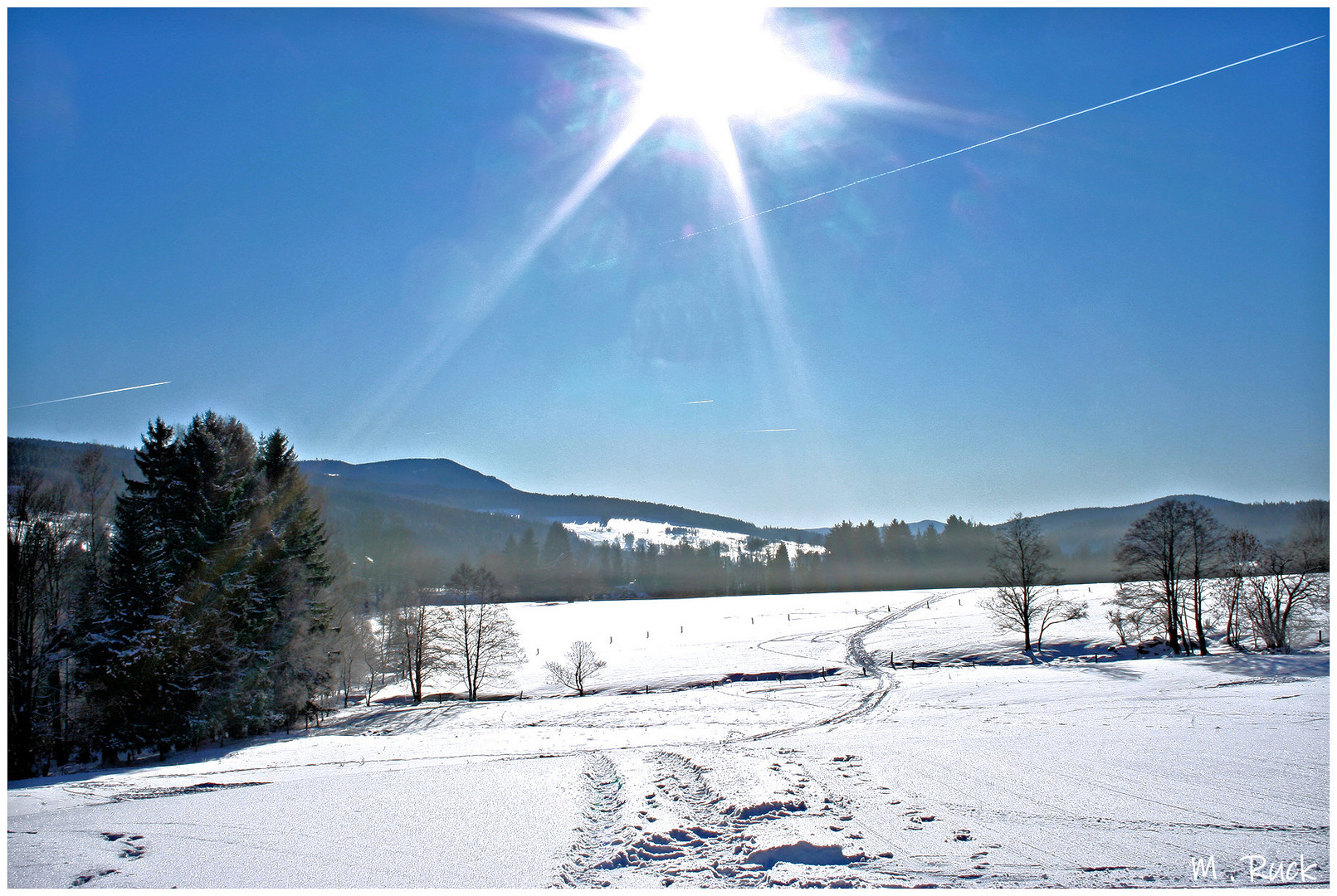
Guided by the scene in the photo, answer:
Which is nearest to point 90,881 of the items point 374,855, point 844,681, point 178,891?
point 178,891

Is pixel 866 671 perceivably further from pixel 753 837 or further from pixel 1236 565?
pixel 753 837

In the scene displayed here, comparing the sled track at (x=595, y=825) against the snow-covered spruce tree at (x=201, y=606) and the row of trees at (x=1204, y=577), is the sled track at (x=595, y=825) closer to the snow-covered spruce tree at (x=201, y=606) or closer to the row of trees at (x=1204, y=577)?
the snow-covered spruce tree at (x=201, y=606)

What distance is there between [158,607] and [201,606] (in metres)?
1.15

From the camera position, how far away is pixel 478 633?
37.7 meters

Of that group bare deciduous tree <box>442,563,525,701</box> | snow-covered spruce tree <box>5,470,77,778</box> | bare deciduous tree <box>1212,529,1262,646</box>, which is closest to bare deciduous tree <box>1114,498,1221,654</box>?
bare deciduous tree <box>1212,529,1262,646</box>

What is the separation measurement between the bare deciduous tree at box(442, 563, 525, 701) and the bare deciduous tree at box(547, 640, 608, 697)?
357 centimetres

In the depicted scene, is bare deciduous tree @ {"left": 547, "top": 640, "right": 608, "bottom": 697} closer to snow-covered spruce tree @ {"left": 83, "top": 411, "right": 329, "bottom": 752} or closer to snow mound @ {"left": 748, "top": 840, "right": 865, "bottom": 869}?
snow-covered spruce tree @ {"left": 83, "top": 411, "right": 329, "bottom": 752}

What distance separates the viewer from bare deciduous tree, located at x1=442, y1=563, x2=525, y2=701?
37469mm

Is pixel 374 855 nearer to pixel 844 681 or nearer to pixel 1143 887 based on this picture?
pixel 1143 887

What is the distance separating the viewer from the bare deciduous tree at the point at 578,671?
34866mm

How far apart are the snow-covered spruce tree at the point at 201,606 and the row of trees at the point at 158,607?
0.04m

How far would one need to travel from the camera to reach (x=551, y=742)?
15336mm

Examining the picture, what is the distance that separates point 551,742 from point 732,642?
115 ft

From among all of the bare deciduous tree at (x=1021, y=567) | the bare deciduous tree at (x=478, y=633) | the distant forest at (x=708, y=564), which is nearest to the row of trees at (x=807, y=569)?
the distant forest at (x=708, y=564)
